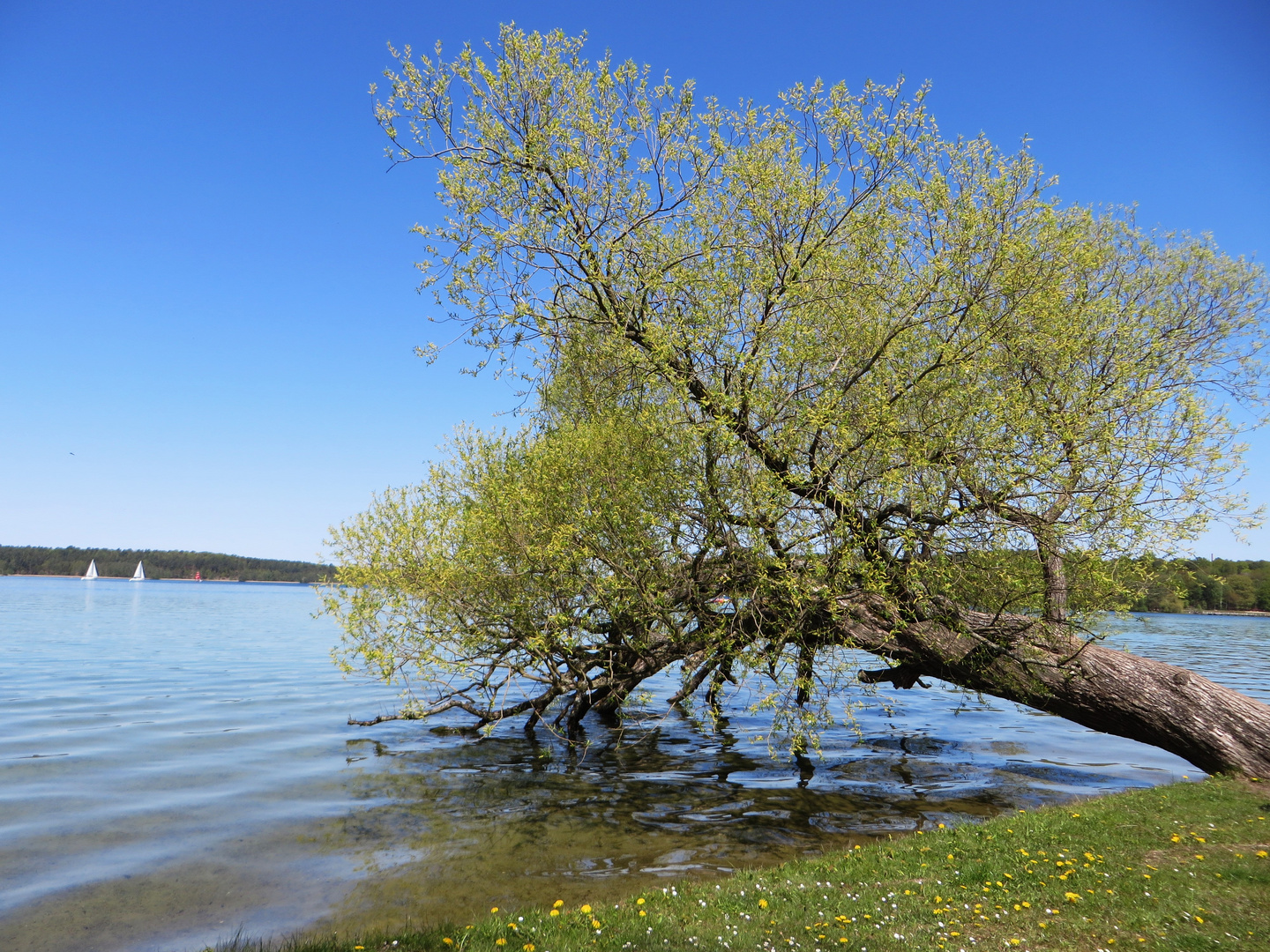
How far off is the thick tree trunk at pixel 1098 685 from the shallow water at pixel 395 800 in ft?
3.24

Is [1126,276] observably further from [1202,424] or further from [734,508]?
[734,508]

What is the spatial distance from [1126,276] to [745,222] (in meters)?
11.7

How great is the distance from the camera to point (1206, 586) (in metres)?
50.1

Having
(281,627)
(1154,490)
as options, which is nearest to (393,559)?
(1154,490)

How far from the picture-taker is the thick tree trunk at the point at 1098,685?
14.2 m

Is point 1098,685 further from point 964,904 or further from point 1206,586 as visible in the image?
point 1206,586

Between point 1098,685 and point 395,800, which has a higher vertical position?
point 1098,685

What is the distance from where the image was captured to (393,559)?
15.5m

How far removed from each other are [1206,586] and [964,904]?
53.8 metres

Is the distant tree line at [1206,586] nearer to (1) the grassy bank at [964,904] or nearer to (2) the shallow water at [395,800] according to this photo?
(2) the shallow water at [395,800]

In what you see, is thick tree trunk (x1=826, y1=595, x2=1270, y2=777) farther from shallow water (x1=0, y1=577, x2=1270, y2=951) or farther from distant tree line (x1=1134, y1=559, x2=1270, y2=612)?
distant tree line (x1=1134, y1=559, x2=1270, y2=612)

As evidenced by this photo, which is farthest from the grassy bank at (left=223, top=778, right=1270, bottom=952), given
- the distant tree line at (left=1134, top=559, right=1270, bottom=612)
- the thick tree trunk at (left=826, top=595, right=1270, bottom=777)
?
the distant tree line at (left=1134, top=559, right=1270, bottom=612)

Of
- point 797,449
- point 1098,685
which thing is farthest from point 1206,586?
point 797,449

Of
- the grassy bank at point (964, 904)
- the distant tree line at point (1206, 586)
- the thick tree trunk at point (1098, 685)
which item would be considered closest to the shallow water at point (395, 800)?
the thick tree trunk at point (1098, 685)
